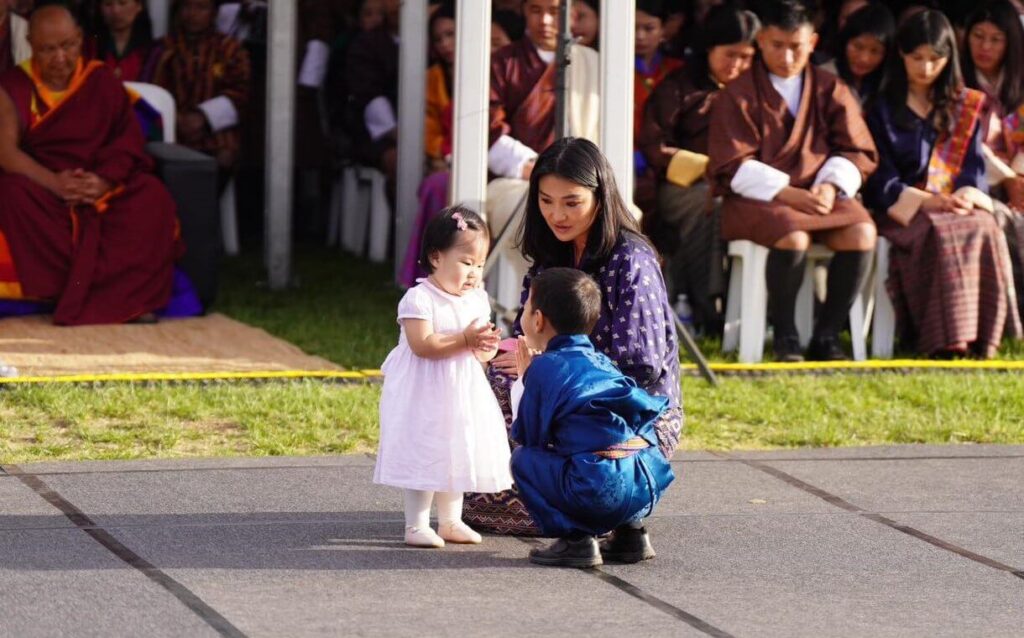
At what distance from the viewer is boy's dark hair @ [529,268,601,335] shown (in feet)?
15.1

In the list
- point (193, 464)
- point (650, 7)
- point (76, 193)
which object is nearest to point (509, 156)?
point (650, 7)

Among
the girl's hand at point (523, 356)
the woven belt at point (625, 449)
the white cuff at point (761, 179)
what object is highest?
the white cuff at point (761, 179)

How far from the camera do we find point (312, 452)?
19.9 feet

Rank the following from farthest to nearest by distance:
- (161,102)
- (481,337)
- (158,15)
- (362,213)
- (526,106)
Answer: (362,213) → (158,15) → (161,102) → (526,106) → (481,337)

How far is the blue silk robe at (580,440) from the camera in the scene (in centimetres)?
459

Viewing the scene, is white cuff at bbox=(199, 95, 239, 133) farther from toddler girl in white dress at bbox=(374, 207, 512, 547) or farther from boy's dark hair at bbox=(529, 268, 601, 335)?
boy's dark hair at bbox=(529, 268, 601, 335)

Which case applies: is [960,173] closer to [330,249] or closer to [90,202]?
[90,202]

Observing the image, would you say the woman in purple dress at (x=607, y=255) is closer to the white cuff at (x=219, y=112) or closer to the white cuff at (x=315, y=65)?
the white cuff at (x=219, y=112)

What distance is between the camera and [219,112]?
10.6m

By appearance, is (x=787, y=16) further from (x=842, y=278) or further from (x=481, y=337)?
(x=481, y=337)

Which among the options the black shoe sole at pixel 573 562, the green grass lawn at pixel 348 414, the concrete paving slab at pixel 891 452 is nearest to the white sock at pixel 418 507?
the black shoe sole at pixel 573 562

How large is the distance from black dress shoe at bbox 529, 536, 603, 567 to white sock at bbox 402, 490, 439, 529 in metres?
0.32

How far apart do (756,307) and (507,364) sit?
302 centimetres

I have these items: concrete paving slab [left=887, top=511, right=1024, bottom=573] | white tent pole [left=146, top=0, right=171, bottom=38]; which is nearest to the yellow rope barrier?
concrete paving slab [left=887, top=511, right=1024, bottom=573]
